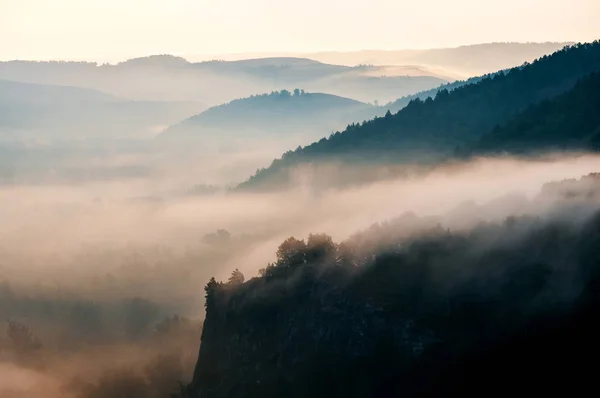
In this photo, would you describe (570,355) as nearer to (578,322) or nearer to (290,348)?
(578,322)

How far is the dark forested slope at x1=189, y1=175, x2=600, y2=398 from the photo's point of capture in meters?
129

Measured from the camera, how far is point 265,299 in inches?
6560

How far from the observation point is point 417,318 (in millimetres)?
144125

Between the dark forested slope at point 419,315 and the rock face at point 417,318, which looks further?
the rock face at point 417,318

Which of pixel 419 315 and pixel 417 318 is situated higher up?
pixel 419 315

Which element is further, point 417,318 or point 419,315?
point 419,315

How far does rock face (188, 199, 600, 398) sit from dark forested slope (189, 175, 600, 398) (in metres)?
0.22

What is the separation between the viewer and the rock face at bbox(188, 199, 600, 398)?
129375 mm

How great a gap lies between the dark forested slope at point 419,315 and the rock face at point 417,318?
22 centimetres

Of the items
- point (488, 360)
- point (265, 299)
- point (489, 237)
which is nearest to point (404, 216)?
point (489, 237)

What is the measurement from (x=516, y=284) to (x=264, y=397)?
52142mm

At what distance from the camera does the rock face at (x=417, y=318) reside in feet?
424

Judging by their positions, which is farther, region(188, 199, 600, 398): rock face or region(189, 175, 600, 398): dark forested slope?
region(188, 199, 600, 398): rock face

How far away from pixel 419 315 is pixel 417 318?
746mm
